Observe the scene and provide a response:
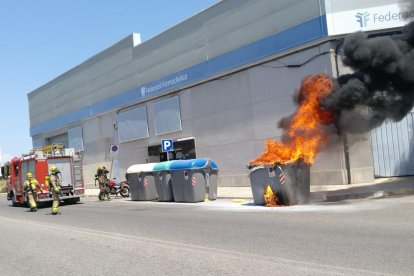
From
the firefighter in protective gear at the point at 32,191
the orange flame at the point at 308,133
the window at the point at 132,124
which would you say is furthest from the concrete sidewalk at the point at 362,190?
the window at the point at 132,124

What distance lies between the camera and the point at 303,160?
1347 centimetres

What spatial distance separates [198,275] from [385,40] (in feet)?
33.5

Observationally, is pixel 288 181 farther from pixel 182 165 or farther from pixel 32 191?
pixel 32 191

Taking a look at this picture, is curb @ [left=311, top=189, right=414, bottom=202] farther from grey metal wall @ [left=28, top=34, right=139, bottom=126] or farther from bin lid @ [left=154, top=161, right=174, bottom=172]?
grey metal wall @ [left=28, top=34, right=139, bottom=126]

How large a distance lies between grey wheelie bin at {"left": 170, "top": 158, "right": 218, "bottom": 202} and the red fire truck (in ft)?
20.5

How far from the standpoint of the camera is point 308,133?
13.9m

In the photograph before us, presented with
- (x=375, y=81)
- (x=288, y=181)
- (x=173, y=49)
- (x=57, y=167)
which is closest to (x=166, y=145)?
(x=57, y=167)

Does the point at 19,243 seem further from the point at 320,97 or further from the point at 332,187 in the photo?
the point at 332,187

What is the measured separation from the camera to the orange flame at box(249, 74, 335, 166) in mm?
13797

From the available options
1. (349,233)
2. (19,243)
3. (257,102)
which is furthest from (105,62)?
(349,233)

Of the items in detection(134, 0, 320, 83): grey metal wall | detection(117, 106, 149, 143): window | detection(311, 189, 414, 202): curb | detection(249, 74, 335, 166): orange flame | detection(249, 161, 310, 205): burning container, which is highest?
detection(134, 0, 320, 83): grey metal wall

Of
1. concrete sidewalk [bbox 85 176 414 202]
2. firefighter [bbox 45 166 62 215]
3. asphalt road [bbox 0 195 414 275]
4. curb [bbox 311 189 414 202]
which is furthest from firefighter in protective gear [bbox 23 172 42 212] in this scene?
curb [bbox 311 189 414 202]

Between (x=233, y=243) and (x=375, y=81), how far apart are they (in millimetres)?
7964

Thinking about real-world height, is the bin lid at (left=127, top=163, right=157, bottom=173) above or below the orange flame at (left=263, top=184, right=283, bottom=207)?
above
